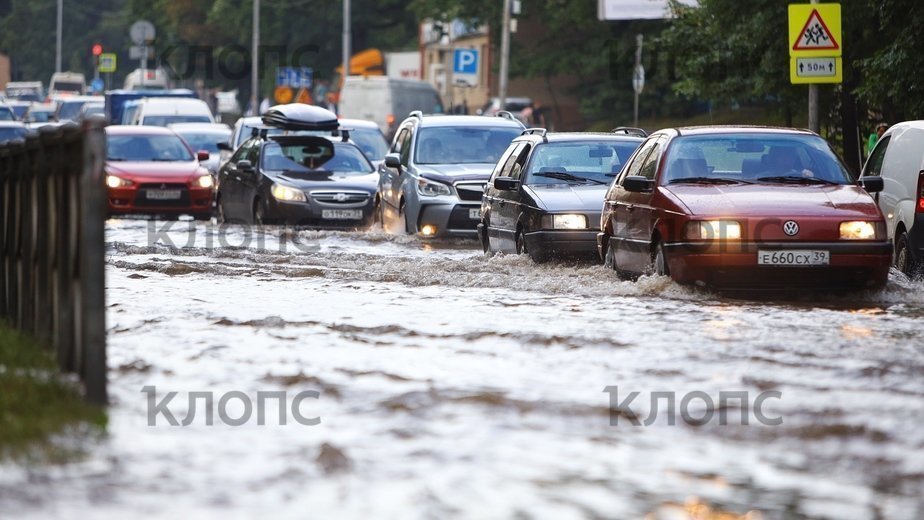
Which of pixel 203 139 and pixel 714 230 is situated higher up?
pixel 203 139

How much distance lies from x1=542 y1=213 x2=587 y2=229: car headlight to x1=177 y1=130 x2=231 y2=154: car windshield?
19.7 m

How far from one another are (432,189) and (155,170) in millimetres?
7154

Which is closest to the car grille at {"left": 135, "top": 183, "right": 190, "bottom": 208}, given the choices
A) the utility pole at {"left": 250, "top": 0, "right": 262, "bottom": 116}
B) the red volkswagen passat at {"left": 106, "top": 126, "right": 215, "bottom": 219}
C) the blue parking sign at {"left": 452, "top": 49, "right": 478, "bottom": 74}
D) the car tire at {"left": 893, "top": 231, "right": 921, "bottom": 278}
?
the red volkswagen passat at {"left": 106, "top": 126, "right": 215, "bottom": 219}

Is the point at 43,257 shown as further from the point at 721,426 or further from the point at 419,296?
the point at 419,296

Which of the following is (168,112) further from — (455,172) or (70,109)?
(455,172)

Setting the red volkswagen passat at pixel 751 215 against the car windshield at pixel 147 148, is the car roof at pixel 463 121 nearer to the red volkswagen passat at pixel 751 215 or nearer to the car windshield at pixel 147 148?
the car windshield at pixel 147 148

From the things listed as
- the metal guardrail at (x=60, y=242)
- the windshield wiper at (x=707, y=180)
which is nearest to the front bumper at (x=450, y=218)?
the windshield wiper at (x=707, y=180)

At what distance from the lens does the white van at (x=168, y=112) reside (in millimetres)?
43188

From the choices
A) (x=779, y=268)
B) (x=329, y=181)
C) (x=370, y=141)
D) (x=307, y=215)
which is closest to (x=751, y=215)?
(x=779, y=268)

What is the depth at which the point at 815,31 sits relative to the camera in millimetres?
21359

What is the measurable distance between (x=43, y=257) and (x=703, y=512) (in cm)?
453

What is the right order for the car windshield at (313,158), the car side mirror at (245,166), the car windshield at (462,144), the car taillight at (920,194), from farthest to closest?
the car windshield at (313,158) → the car side mirror at (245,166) → the car windshield at (462,144) → the car taillight at (920,194)

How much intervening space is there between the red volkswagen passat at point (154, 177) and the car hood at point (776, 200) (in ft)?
49.4

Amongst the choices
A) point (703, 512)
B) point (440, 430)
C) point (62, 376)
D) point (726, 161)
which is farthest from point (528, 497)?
point (726, 161)
